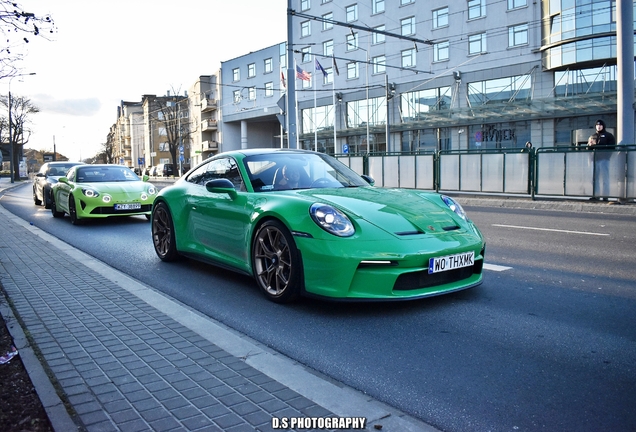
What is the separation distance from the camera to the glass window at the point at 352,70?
47719mm

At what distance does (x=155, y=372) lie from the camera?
340 cm

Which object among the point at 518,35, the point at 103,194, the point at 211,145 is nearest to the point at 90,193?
the point at 103,194

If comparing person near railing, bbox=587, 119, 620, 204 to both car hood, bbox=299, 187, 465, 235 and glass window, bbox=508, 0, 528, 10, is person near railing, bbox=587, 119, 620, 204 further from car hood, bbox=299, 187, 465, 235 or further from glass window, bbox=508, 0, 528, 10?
glass window, bbox=508, 0, 528, 10

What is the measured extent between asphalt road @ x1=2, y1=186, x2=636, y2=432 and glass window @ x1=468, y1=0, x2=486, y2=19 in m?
34.8

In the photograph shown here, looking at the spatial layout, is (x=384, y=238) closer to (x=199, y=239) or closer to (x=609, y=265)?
(x=199, y=239)

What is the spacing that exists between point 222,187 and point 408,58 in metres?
40.1

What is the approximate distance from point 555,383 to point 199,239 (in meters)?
4.23

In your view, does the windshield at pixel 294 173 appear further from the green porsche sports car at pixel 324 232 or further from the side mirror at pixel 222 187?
the side mirror at pixel 222 187

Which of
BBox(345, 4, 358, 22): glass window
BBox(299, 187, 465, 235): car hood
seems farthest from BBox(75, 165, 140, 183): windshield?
BBox(345, 4, 358, 22): glass window

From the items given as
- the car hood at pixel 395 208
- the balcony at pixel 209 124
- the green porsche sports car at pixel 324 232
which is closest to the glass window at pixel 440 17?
the green porsche sports car at pixel 324 232

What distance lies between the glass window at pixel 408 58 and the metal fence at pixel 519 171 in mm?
22267

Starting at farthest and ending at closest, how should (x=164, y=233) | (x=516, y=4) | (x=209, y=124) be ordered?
(x=209, y=124) → (x=516, y=4) → (x=164, y=233)

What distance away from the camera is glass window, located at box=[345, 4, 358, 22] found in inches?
1880

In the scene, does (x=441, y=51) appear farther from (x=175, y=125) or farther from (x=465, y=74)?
(x=175, y=125)
